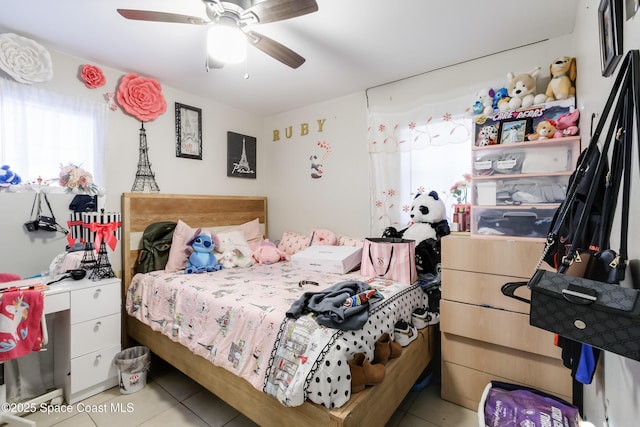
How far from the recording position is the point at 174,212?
289 centimetres

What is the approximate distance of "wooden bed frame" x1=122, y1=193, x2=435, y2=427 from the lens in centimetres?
133

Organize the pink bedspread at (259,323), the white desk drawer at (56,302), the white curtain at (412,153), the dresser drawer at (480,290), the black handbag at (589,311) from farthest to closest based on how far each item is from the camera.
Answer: the white curtain at (412,153)
the white desk drawer at (56,302)
the dresser drawer at (480,290)
the pink bedspread at (259,323)
the black handbag at (589,311)

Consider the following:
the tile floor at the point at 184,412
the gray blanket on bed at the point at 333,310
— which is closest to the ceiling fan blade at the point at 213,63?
the gray blanket on bed at the point at 333,310

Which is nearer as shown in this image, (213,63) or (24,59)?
(213,63)

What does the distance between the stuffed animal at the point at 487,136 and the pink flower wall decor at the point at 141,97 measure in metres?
2.75

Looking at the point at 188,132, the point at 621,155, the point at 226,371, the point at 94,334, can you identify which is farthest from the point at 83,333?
the point at 621,155

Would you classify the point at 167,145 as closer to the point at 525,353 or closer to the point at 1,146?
the point at 1,146

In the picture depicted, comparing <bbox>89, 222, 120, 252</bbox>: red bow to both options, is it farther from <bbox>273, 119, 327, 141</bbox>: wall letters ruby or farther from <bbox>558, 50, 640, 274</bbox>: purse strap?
<bbox>558, 50, 640, 274</bbox>: purse strap

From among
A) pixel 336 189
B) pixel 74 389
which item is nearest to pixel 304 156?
pixel 336 189

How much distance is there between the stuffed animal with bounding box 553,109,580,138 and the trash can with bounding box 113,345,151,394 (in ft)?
10.4

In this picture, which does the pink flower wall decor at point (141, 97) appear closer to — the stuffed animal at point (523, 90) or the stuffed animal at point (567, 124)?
the stuffed animal at point (523, 90)

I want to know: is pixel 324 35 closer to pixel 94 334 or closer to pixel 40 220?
pixel 40 220

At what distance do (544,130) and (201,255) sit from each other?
8.82 ft

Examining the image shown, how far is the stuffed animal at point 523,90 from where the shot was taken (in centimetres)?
200
